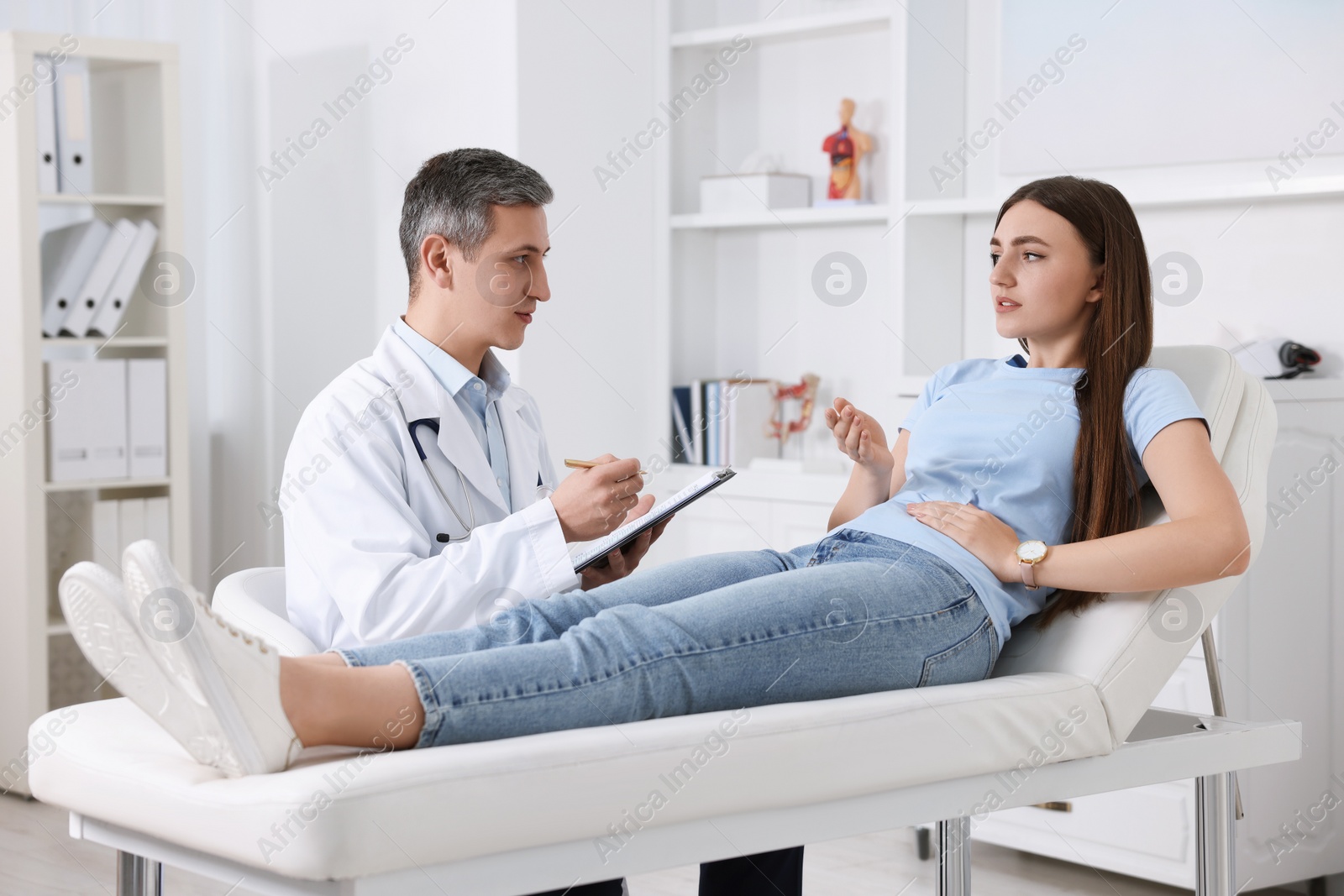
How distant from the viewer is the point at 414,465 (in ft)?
5.48

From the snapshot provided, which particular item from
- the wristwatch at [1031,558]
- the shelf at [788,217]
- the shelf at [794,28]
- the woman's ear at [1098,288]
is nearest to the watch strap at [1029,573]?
the wristwatch at [1031,558]

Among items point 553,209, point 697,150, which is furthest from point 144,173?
point 697,150

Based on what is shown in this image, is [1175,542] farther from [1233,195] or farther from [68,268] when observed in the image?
[68,268]

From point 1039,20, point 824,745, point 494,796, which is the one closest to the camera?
point 494,796

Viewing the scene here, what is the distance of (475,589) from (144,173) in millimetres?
2259

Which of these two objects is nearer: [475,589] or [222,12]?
[475,589]

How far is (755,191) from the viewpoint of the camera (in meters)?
3.29

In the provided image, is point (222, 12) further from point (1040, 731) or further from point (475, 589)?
point (1040, 731)

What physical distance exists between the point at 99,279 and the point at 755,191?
1.56 meters

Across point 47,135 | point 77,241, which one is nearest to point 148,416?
point 77,241

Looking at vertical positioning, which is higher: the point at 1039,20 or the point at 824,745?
the point at 1039,20

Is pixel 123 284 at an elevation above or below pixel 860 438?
above

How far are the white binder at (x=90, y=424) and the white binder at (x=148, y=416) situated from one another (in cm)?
2

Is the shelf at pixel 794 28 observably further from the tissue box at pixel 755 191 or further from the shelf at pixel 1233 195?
the shelf at pixel 1233 195
